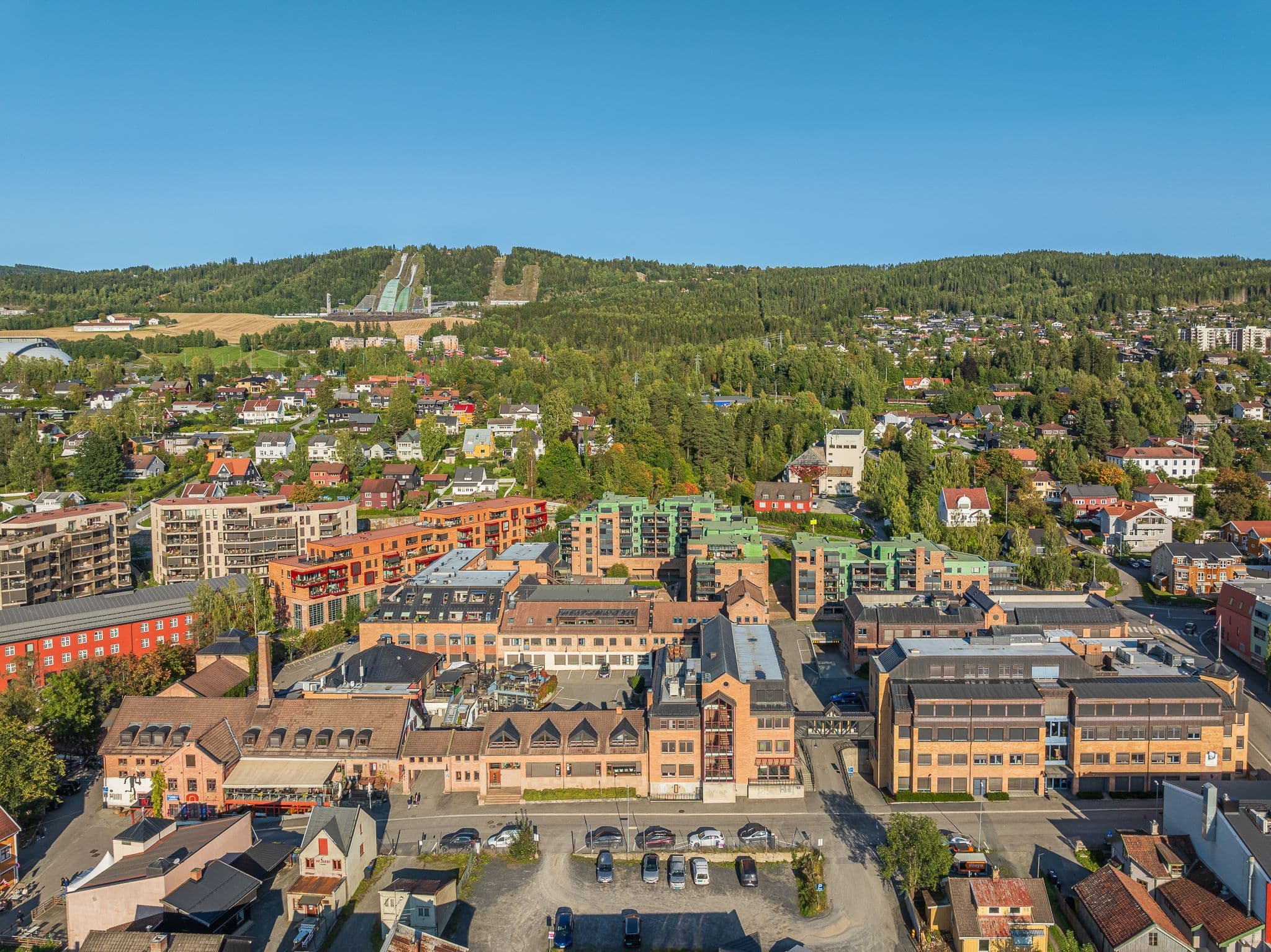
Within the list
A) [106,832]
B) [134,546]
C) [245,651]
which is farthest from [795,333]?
[106,832]

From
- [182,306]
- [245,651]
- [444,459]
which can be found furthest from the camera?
[182,306]

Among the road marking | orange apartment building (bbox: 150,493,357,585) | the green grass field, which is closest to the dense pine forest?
the green grass field

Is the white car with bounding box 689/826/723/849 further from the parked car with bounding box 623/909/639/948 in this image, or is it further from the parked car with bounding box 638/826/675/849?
the parked car with bounding box 623/909/639/948

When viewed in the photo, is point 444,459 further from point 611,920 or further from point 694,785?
point 611,920

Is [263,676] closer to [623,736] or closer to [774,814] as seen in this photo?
[623,736]

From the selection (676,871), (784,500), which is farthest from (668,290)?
(676,871)

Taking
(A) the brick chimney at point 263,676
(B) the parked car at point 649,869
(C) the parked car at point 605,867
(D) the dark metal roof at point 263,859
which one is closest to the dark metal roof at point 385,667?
(A) the brick chimney at point 263,676
